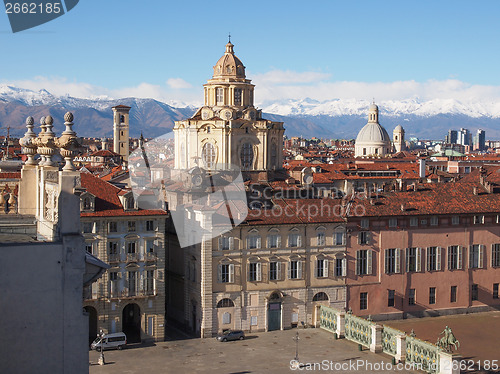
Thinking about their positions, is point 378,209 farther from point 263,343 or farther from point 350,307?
point 263,343

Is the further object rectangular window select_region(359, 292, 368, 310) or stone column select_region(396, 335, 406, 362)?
rectangular window select_region(359, 292, 368, 310)

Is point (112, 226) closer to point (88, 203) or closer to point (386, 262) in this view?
→ point (88, 203)

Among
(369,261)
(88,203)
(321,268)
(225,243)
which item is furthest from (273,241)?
(88,203)

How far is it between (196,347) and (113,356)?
4.88 m

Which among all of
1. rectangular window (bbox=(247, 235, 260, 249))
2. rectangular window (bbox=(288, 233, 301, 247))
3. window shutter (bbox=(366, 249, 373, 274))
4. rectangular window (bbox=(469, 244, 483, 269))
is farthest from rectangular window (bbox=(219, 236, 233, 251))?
rectangular window (bbox=(469, 244, 483, 269))

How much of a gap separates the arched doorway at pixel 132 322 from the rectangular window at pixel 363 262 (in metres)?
14.4

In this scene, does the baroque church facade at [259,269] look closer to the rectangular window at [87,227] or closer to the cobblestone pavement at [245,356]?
the cobblestone pavement at [245,356]

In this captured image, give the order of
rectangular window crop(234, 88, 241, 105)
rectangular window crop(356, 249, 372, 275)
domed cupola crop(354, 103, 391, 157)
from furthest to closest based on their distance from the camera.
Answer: domed cupola crop(354, 103, 391, 157), rectangular window crop(234, 88, 241, 105), rectangular window crop(356, 249, 372, 275)

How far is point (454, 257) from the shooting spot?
57.2m

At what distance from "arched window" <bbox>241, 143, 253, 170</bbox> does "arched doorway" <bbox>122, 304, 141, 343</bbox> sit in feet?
79.2

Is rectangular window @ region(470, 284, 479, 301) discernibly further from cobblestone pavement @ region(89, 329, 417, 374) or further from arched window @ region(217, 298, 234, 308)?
arched window @ region(217, 298, 234, 308)

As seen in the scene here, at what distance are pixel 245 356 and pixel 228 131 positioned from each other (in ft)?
97.1

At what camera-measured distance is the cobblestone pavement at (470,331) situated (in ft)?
152

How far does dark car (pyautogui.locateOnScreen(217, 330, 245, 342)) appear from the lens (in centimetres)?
4978
